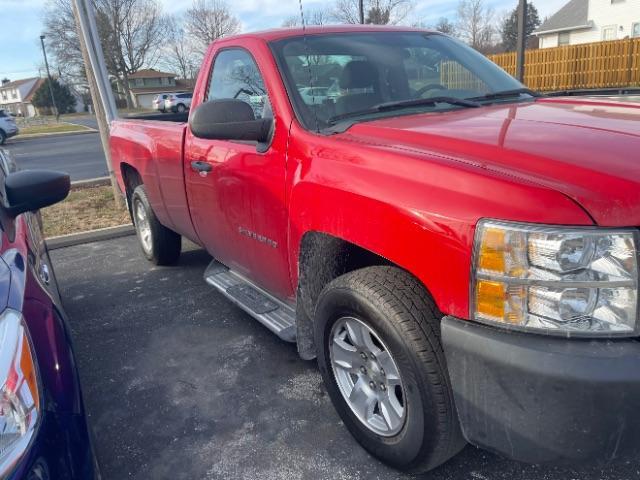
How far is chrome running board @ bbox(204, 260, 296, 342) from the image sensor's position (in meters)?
2.96

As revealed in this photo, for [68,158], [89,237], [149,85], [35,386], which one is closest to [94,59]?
[89,237]

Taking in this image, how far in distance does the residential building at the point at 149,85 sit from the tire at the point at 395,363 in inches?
2222

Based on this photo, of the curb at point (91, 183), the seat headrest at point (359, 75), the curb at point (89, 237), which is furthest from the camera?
the curb at point (91, 183)

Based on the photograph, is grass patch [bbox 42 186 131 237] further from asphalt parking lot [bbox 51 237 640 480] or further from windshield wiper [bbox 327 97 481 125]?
windshield wiper [bbox 327 97 481 125]

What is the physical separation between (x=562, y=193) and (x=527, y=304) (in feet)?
1.13

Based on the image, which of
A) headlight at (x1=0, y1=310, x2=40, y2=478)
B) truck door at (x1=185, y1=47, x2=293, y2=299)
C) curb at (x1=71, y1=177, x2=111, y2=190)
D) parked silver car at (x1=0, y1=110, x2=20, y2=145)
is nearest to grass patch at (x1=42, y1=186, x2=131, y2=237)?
curb at (x1=71, y1=177, x2=111, y2=190)

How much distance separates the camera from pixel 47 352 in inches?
65.2

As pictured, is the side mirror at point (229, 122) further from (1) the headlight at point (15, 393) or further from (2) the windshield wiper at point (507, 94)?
(1) the headlight at point (15, 393)

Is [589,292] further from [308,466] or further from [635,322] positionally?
[308,466]

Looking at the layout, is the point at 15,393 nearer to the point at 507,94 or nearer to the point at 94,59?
the point at 507,94

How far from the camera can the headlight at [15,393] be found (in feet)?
4.40

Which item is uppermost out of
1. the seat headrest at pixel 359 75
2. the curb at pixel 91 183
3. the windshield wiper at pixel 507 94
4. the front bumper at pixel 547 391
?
the seat headrest at pixel 359 75

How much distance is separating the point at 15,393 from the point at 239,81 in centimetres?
229

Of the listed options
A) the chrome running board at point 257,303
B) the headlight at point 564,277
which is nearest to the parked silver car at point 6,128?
the chrome running board at point 257,303
